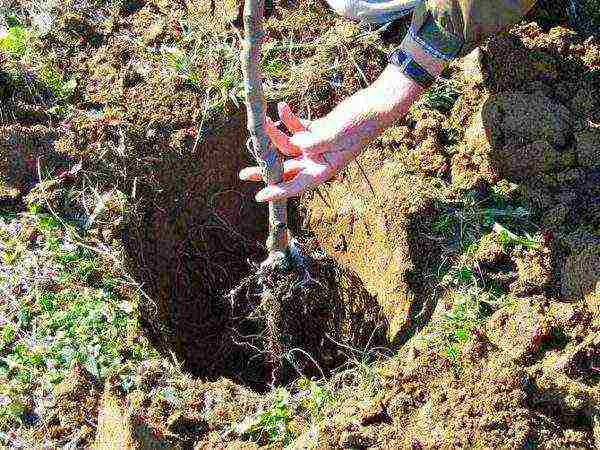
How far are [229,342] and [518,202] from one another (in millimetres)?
1031

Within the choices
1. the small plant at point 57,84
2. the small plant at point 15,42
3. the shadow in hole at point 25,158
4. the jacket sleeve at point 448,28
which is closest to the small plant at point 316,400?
the jacket sleeve at point 448,28

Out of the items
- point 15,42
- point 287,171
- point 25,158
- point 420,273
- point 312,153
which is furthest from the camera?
point 15,42

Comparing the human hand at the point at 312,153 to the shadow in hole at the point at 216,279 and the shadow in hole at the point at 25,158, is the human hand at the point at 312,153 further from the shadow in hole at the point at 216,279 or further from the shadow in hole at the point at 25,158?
the shadow in hole at the point at 25,158

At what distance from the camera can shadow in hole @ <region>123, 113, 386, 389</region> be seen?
2.83 m

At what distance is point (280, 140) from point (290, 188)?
149mm

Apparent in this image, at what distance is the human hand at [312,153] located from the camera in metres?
2.35

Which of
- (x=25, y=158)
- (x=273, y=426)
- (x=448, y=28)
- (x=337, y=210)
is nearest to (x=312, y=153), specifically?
(x=448, y=28)

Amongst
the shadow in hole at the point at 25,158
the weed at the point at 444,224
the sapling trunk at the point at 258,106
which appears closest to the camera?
the sapling trunk at the point at 258,106

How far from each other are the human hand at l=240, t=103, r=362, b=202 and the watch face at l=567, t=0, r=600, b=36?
119cm

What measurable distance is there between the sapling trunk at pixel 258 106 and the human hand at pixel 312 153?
0.04 metres

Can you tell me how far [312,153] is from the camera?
2.38 m

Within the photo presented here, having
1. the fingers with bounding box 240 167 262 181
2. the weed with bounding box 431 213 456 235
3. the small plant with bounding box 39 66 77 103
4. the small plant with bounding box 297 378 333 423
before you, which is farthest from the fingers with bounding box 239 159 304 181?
the small plant with bounding box 39 66 77 103

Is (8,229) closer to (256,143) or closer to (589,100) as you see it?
(256,143)

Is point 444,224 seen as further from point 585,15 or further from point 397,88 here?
point 585,15
